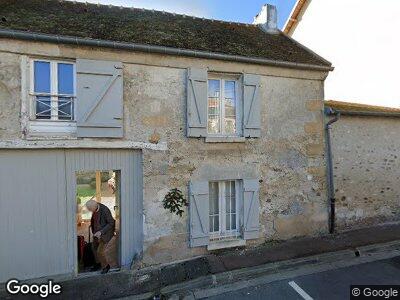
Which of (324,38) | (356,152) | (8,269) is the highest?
(324,38)

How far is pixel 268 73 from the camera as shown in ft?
22.3

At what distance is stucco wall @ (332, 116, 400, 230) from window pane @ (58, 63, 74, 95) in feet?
20.2

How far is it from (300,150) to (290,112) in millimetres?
944

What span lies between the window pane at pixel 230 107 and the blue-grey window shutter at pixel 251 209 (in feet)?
3.98

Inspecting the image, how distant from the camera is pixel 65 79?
5.50 metres

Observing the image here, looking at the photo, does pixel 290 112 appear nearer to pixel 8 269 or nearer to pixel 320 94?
pixel 320 94

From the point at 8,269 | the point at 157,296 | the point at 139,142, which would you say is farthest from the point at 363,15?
the point at 8,269

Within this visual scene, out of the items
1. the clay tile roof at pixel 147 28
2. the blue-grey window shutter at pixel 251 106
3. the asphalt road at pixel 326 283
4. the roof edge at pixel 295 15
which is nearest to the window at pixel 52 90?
the clay tile roof at pixel 147 28

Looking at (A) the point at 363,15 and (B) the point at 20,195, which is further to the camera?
(A) the point at 363,15

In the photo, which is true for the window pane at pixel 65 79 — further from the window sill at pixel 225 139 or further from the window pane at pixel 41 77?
the window sill at pixel 225 139

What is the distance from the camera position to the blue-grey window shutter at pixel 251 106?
6.54 m

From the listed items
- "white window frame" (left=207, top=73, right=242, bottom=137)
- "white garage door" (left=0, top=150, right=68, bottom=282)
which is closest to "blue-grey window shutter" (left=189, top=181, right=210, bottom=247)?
"white window frame" (left=207, top=73, right=242, bottom=137)

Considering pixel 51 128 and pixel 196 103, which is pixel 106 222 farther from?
pixel 196 103

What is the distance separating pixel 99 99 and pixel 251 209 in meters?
3.89
